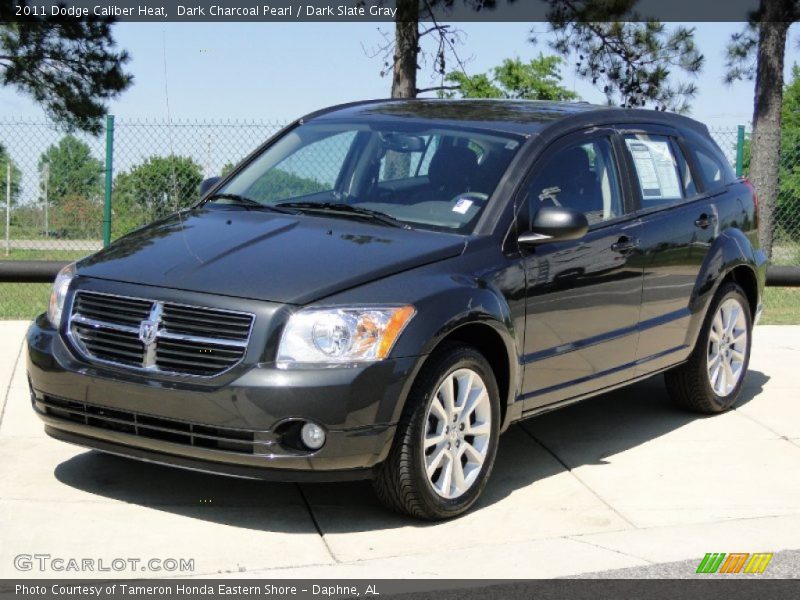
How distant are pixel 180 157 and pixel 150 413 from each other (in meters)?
7.53

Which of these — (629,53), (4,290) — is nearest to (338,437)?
(4,290)

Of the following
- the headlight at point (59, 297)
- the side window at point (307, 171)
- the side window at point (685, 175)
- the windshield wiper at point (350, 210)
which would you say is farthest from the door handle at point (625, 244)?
the headlight at point (59, 297)

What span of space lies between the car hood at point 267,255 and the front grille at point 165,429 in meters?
0.56

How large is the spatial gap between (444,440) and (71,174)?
27.5ft

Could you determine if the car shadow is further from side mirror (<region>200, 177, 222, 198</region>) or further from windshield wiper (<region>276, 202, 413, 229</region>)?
side mirror (<region>200, 177, 222, 198</region>)

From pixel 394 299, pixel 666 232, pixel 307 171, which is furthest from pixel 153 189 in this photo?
pixel 394 299

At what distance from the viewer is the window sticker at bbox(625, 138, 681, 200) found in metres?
7.41

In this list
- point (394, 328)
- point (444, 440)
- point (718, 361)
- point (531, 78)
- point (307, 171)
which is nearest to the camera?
point (394, 328)

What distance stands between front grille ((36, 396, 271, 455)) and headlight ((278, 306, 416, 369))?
13.9 inches

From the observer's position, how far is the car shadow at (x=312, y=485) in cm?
584

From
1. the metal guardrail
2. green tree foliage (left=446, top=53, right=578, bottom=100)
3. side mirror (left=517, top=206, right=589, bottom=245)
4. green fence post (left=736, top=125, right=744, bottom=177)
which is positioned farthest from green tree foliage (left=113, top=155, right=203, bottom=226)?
green tree foliage (left=446, top=53, right=578, bottom=100)

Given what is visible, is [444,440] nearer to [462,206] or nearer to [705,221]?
[462,206]

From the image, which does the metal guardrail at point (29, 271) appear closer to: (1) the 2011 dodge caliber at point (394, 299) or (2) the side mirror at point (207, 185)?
(2) the side mirror at point (207, 185)

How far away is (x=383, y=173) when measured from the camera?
677 cm
